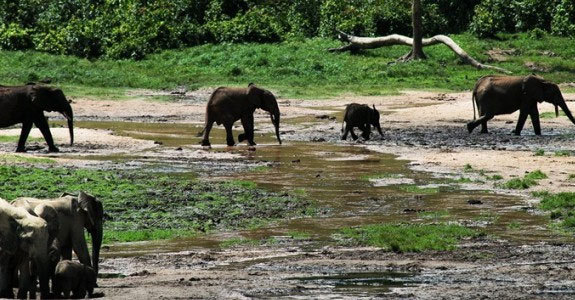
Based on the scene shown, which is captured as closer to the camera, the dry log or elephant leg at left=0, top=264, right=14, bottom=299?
elephant leg at left=0, top=264, right=14, bottom=299

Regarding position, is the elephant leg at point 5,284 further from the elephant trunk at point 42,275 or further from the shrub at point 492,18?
the shrub at point 492,18

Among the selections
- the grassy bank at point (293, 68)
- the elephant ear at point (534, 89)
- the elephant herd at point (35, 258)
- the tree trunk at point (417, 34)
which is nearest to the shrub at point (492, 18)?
the grassy bank at point (293, 68)

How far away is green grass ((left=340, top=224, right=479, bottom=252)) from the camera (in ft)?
54.6

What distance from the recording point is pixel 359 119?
104 feet

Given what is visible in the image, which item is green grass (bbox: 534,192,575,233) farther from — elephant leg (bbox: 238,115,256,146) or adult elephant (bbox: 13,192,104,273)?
elephant leg (bbox: 238,115,256,146)

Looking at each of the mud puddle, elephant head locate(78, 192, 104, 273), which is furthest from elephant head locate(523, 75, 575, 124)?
elephant head locate(78, 192, 104, 273)

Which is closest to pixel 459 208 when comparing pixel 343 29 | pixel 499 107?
pixel 499 107

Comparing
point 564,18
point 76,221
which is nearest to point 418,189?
point 76,221

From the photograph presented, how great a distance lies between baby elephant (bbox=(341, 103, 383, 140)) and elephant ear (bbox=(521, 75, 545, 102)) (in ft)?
12.6

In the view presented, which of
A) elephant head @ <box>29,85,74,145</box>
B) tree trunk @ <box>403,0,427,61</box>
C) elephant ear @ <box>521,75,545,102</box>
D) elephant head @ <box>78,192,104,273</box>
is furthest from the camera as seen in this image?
tree trunk @ <box>403,0,427,61</box>

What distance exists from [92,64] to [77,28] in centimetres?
307

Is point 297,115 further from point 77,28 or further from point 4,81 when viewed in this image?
point 77,28

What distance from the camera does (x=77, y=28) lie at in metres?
49.3

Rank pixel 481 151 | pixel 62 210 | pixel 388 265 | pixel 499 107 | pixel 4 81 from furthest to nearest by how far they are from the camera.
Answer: pixel 4 81 < pixel 499 107 < pixel 481 151 < pixel 388 265 < pixel 62 210
